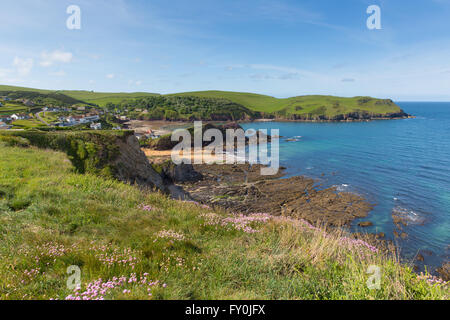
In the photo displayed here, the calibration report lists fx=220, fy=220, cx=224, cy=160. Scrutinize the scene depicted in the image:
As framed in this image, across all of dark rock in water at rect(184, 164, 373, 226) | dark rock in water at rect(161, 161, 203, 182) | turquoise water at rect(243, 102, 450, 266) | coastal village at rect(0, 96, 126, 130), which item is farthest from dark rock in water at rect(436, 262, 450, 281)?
coastal village at rect(0, 96, 126, 130)

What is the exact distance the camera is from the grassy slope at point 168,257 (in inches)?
145

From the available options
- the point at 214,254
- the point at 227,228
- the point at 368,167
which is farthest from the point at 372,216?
the point at 214,254

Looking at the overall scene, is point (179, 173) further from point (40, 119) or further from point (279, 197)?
point (40, 119)

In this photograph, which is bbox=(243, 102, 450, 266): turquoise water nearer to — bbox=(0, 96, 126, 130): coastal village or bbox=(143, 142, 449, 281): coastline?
bbox=(143, 142, 449, 281): coastline

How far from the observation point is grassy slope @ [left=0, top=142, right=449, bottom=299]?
12.1ft

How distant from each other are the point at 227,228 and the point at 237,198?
24.4 meters

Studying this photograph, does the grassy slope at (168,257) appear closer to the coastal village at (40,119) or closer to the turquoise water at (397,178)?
the turquoise water at (397,178)

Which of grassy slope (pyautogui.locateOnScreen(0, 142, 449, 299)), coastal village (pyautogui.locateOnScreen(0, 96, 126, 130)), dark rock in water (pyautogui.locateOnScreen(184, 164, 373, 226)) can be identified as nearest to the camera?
grassy slope (pyautogui.locateOnScreen(0, 142, 449, 299))

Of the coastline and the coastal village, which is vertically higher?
the coastal village

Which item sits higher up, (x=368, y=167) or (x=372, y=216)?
(x=368, y=167)

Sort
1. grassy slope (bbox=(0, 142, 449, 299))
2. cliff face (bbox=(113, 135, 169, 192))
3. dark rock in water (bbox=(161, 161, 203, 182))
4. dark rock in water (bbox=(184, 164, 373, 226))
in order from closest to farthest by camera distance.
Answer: grassy slope (bbox=(0, 142, 449, 299)), cliff face (bbox=(113, 135, 169, 192)), dark rock in water (bbox=(184, 164, 373, 226)), dark rock in water (bbox=(161, 161, 203, 182))

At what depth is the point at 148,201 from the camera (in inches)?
361
